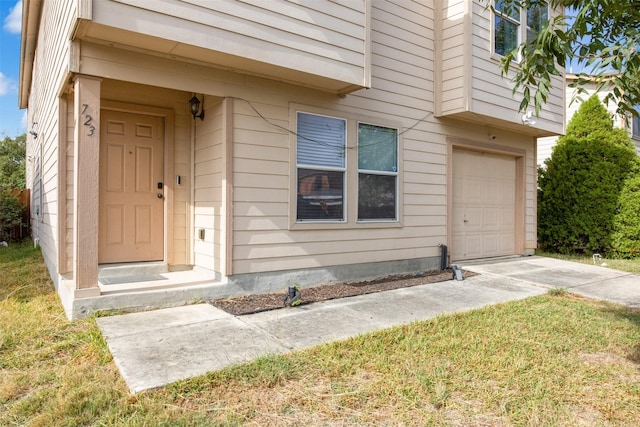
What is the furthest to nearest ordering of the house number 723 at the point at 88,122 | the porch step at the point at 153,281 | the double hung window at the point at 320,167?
the double hung window at the point at 320,167
the porch step at the point at 153,281
the house number 723 at the point at 88,122

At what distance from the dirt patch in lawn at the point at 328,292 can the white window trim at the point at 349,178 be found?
0.79 meters

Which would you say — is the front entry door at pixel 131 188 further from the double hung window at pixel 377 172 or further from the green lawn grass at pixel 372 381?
the double hung window at pixel 377 172

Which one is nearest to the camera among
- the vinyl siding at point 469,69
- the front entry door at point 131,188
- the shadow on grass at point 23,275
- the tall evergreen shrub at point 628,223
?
the shadow on grass at point 23,275

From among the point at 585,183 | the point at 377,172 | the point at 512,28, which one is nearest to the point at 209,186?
the point at 377,172

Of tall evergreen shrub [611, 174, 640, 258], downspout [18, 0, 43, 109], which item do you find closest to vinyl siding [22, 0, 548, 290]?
tall evergreen shrub [611, 174, 640, 258]

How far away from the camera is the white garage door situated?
24.4 feet

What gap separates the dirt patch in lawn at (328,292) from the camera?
14.7 ft

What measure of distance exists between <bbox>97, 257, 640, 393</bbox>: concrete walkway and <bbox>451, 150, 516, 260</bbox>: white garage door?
135cm

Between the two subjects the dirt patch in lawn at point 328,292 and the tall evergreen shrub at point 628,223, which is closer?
the dirt patch in lawn at point 328,292

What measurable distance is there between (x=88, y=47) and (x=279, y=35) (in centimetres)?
188

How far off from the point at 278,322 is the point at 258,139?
86.2 inches

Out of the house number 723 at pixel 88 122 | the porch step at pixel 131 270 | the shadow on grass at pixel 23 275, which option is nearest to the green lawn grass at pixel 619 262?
the porch step at pixel 131 270

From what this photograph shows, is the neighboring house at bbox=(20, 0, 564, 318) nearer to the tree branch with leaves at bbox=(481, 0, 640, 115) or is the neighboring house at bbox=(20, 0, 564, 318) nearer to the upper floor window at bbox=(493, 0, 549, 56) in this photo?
the upper floor window at bbox=(493, 0, 549, 56)

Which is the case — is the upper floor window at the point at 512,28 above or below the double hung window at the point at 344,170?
above
